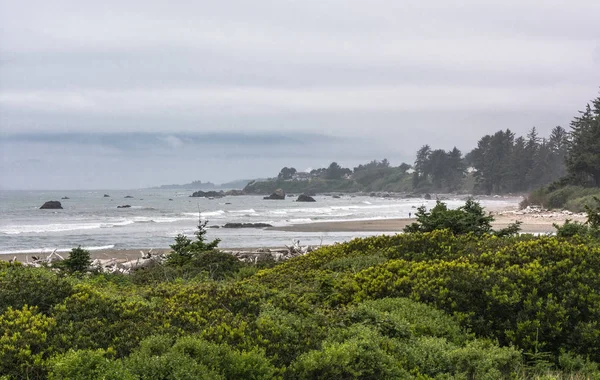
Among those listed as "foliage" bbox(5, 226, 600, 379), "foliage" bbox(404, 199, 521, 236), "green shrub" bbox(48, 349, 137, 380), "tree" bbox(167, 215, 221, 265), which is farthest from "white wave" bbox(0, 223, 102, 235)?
"green shrub" bbox(48, 349, 137, 380)

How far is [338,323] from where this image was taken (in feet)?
20.5

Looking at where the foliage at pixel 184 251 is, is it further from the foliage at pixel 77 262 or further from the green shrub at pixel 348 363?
the green shrub at pixel 348 363

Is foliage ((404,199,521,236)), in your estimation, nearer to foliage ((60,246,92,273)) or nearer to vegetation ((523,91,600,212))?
foliage ((60,246,92,273))

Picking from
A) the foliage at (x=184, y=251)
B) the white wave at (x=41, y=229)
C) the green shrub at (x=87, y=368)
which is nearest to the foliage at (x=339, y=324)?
the green shrub at (x=87, y=368)

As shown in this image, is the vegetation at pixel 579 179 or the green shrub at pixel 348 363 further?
the vegetation at pixel 579 179

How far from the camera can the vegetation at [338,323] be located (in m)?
5.00

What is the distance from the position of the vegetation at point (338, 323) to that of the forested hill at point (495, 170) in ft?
161

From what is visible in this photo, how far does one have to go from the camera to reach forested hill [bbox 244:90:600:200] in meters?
54.1

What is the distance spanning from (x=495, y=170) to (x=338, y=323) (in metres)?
117

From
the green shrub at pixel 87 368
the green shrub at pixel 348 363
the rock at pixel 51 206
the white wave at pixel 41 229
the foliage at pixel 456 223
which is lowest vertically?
the white wave at pixel 41 229

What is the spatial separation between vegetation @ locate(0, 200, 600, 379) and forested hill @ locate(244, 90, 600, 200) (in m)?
49.1

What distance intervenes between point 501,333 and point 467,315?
16.6 inches

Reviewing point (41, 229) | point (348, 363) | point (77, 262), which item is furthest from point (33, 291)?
point (41, 229)

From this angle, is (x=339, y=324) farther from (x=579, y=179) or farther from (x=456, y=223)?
(x=579, y=179)
